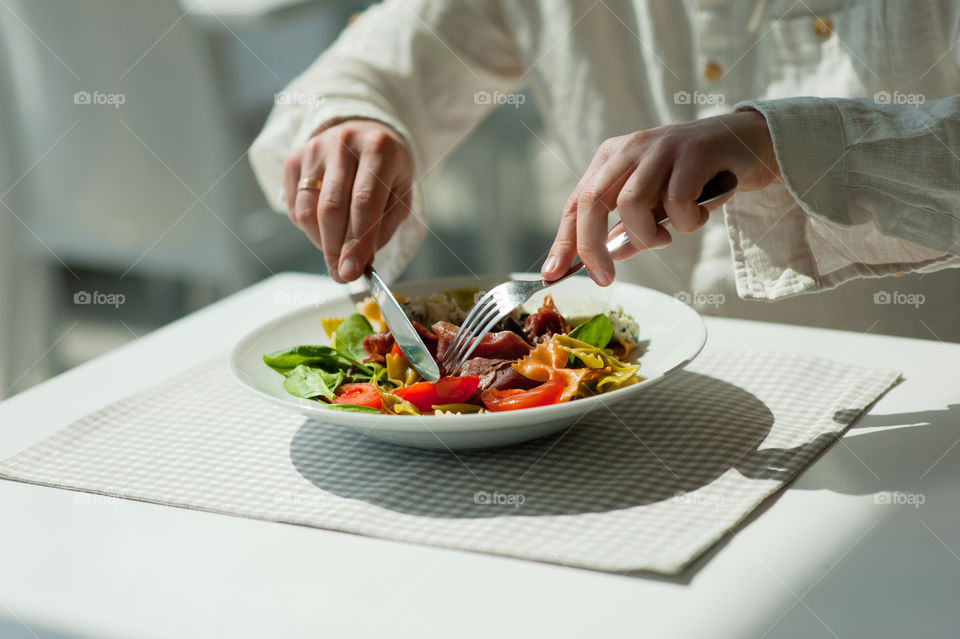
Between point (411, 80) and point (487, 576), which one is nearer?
point (487, 576)

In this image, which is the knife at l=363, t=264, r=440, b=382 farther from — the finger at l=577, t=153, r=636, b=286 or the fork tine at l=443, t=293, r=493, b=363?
the finger at l=577, t=153, r=636, b=286

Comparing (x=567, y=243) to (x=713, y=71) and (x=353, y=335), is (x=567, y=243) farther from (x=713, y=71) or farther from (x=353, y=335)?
(x=713, y=71)

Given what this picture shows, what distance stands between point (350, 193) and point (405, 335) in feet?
0.78

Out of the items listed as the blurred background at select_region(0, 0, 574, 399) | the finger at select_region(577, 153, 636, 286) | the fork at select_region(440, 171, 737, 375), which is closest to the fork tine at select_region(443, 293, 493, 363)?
the fork at select_region(440, 171, 737, 375)

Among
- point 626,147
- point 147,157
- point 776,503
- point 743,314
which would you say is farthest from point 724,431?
point 147,157

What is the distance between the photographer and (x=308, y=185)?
100 cm

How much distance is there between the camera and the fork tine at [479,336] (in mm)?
771

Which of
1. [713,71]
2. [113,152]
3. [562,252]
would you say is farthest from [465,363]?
[113,152]

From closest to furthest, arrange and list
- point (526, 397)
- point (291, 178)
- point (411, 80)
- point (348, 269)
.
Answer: point (526, 397), point (348, 269), point (291, 178), point (411, 80)

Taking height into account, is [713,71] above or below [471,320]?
above

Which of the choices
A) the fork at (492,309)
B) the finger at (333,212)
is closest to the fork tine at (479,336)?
the fork at (492,309)

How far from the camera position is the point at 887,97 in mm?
→ 1111

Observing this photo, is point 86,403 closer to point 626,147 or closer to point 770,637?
point 626,147

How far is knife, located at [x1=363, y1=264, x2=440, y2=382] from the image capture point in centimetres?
78
